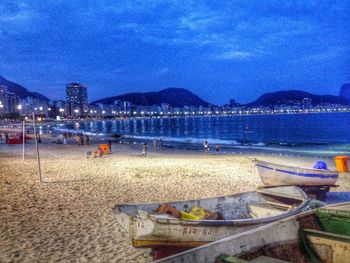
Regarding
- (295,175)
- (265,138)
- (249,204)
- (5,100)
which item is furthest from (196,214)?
(5,100)

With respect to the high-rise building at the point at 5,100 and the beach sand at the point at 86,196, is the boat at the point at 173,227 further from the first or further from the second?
the high-rise building at the point at 5,100

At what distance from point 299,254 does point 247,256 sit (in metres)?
1.02

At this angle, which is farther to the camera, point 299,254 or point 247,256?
point 299,254

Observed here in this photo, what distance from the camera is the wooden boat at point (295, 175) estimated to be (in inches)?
463

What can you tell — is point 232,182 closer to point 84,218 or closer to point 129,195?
point 129,195

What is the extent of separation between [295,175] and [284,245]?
6.82 m

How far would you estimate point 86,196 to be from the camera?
12141mm

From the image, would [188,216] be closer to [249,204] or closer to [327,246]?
[249,204]

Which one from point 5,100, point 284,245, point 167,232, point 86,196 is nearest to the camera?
point 284,245

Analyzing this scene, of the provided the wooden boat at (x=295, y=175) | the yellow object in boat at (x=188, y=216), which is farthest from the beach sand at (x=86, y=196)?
the wooden boat at (x=295, y=175)

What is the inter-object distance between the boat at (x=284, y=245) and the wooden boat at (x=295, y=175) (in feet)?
19.5

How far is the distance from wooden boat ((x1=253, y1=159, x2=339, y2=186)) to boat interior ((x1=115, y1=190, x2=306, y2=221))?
347 cm

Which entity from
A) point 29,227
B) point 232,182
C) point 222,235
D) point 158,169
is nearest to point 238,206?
point 222,235

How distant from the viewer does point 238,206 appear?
7.99m
